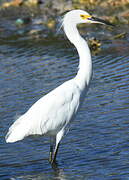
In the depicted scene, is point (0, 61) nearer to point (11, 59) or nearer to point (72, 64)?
point (11, 59)

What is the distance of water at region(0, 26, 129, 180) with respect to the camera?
24.4 ft

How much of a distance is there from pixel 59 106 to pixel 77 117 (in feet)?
5.25

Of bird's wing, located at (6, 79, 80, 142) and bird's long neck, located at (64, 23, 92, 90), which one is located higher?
bird's long neck, located at (64, 23, 92, 90)

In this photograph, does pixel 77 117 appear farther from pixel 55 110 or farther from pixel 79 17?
pixel 79 17

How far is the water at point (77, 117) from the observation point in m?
7.43

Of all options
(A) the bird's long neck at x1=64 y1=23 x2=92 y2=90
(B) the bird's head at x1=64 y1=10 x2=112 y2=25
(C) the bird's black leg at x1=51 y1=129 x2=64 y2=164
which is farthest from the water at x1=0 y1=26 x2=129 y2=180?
(B) the bird's head at x1=64 y1=10 x2=112 y2=25

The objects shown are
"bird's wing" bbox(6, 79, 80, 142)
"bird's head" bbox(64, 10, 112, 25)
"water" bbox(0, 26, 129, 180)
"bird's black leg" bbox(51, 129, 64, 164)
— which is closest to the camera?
"water" bbox(0, 26, 129, 180)

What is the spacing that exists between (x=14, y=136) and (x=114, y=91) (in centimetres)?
341

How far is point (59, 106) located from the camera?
25.0ft

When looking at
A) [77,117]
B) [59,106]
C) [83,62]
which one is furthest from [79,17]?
[77,117]

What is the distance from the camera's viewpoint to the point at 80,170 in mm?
7285

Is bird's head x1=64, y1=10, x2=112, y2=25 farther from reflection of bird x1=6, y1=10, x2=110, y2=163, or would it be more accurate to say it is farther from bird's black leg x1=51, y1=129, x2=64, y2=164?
bird's black leg x1=51, y1=129, x2=64, y2=164

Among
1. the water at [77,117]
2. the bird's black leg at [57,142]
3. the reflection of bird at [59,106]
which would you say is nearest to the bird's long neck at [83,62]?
the reflection of bird at [59,106]

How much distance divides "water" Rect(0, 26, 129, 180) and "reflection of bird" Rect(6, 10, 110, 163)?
0.37m
